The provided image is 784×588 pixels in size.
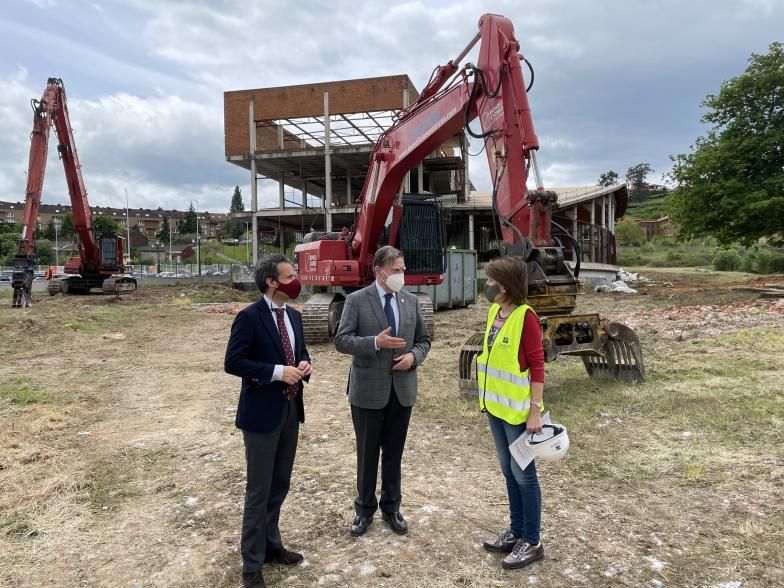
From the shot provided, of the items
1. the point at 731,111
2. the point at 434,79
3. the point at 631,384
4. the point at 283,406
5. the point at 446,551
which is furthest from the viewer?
the point at 731,111

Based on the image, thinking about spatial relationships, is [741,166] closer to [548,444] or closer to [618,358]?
[618,358]

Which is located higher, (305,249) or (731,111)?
(731,111)

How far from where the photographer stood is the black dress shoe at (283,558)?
3.20m

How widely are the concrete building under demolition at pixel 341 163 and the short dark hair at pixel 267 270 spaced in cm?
2588

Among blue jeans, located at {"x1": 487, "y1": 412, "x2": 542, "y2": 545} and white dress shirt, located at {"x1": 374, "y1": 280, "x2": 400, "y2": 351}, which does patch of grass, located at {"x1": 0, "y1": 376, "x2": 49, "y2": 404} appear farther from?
blue jeans, located at {"x1": 487, "y1": 412, "x2": 542, "y2": 545}

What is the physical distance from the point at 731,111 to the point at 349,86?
18.0 metres

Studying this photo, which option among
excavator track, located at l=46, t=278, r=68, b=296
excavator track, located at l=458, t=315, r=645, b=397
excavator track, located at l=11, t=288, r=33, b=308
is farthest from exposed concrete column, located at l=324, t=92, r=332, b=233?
excavator track, located at l=458, t=315, r=645, b=397

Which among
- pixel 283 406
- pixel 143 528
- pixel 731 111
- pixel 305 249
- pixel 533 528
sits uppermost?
pixel 731 111

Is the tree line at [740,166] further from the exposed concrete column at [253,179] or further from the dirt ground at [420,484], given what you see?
the exposed concrete column at [253,179]

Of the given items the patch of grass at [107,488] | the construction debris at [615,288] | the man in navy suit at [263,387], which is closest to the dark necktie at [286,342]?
the man in navy suit at [263,387]

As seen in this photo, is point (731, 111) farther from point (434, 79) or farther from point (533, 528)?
point (533, 528)

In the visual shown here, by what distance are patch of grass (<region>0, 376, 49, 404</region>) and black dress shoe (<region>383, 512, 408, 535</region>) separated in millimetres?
5340

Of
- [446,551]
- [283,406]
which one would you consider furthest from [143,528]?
[446,551]

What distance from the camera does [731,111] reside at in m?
21.2
